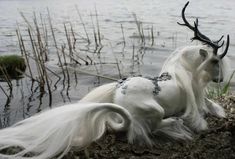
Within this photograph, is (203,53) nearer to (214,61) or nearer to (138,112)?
(214,61)

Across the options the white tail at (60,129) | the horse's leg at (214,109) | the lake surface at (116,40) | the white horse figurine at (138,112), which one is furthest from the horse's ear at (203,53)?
the lake surface at (116,40)

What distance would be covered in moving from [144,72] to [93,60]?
1.33 meters

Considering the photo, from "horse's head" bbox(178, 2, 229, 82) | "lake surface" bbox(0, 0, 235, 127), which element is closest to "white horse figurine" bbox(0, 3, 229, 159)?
"horse's head" bbox(178, 2, 229, 82)

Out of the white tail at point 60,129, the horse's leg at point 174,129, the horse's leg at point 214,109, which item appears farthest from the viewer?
the horse's leg at point 214,109

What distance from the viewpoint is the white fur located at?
2416 millimetres

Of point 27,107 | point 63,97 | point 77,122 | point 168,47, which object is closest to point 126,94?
point 77,122

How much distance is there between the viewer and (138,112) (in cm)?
261

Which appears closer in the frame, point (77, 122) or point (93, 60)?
point (77, 122)

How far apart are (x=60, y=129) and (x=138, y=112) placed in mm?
506

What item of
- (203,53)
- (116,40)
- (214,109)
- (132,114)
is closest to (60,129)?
(132,114)

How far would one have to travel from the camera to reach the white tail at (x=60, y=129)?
240cm

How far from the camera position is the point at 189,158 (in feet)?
8.26

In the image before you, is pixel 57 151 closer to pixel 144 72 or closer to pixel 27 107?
pixel 27 107

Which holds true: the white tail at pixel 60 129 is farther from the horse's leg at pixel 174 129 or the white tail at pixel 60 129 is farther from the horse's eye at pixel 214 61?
the horse's eye at pixel 214 61
